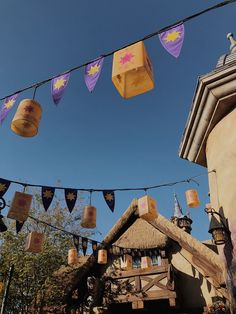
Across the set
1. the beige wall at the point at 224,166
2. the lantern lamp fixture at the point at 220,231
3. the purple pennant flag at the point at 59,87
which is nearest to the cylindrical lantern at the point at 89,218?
the beige wall at the point at 224,166

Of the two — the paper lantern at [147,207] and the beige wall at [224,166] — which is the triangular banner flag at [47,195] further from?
the beige wall at [224,166]

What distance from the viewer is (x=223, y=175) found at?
4.93m

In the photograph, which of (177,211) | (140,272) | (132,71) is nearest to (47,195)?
(132,71)

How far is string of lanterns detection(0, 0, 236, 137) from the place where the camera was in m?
4.39

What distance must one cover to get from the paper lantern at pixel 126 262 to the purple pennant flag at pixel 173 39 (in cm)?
1069

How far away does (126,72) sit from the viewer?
14.4 feet

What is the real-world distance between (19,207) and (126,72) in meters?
4.63

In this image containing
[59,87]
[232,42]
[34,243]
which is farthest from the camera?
[34,243]

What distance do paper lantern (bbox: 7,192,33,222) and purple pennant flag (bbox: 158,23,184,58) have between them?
508 centimetres

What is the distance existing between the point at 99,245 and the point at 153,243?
8.20 feet

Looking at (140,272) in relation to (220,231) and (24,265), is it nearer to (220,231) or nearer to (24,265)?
(24,265)

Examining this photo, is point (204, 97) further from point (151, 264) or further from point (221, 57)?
point (151, 264)

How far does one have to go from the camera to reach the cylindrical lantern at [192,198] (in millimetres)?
9656

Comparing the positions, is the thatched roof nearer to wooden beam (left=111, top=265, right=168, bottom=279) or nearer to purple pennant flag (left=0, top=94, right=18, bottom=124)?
wooden beam (left=111, top=265, right=168, bottom=279)
